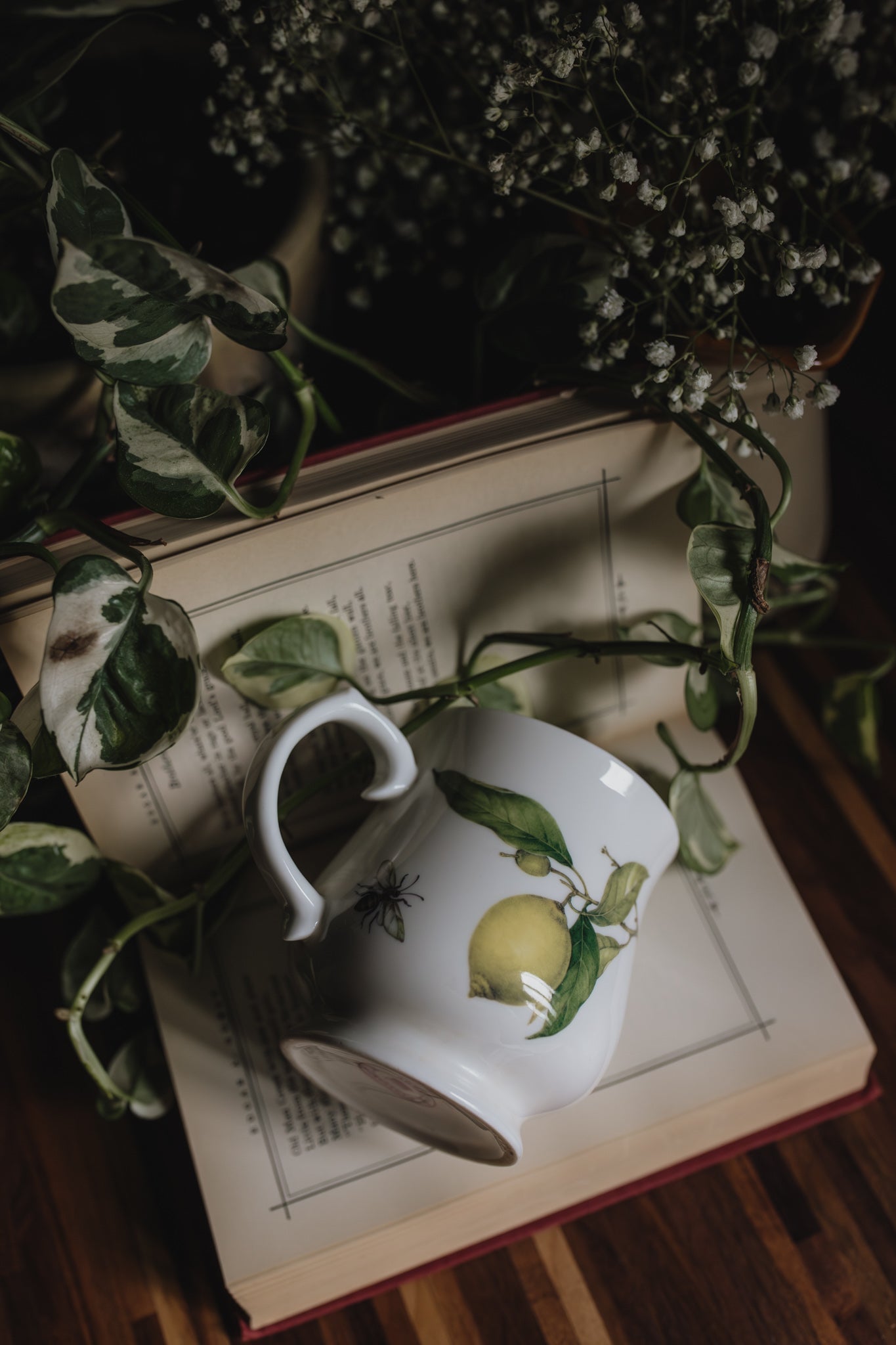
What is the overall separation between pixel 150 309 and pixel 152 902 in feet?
1.03

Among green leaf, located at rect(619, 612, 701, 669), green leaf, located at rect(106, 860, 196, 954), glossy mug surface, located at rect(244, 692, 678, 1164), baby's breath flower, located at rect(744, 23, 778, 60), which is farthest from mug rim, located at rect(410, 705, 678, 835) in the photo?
baby's breath flower, located at rect(744, 23, 778, 60)

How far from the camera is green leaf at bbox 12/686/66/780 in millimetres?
410

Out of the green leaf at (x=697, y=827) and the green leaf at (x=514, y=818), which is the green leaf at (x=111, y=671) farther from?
the green leaf at (x=697, y=827)

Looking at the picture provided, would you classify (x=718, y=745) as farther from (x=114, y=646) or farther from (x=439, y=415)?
(x=114, y=646)

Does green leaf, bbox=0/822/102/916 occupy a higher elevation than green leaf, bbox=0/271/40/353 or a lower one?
lower

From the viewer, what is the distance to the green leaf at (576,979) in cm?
40

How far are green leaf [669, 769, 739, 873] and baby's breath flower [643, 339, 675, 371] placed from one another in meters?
0.21

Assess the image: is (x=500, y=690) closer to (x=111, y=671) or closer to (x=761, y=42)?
(x=111, y=671)

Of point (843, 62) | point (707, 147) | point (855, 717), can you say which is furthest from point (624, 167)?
point (855, 717)

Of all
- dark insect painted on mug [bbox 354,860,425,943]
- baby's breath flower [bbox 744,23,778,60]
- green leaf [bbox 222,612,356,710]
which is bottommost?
dark insect painted on mug [bbox 354,860,425,943]

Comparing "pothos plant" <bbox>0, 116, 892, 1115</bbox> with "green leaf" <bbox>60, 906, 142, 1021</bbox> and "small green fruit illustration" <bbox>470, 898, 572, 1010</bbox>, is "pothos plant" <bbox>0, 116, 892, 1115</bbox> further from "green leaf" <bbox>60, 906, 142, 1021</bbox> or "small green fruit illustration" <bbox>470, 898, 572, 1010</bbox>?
"small green fruit illustration" <bbox>470, 898, 572, 1010</bbox>

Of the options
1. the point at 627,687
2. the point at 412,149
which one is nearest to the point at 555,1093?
the point at 627,687

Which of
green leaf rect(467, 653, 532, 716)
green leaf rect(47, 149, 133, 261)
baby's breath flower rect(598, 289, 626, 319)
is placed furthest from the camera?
green leaf rect(467, 653, 532, 716)

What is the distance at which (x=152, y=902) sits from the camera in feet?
1.77
